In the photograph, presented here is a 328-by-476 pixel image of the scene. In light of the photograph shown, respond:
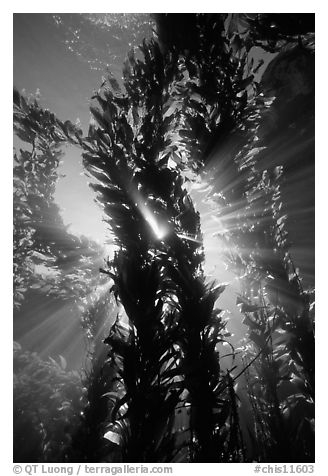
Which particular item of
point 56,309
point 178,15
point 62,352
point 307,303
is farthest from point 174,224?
point 62,352

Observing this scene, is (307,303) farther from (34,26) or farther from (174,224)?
(34,26)

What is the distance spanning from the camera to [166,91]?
288cm

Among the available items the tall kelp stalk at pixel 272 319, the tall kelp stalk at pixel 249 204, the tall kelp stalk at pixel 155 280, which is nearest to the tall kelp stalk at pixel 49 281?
the tall kelp stalk at pixel 155 280

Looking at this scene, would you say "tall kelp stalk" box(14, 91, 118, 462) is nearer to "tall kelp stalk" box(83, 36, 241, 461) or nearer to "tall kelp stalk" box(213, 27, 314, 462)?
"tall kelp stalk" box(83, 36, 241, 461)

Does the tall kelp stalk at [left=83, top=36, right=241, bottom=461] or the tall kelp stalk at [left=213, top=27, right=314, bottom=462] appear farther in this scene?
the tall kelp stalk at [left=213, top=27, right=314, bottom=462]

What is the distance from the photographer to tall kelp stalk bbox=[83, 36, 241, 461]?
5.39 ft

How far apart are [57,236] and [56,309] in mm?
7645

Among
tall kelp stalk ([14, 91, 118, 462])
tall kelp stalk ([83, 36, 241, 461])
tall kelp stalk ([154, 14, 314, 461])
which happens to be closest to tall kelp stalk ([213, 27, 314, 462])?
tall kelp stalk ([154, 14, 314, 461])

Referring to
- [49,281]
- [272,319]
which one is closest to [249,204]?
[272,319]

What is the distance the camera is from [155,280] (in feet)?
6.41

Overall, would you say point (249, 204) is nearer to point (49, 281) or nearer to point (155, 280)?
point (155, 280)

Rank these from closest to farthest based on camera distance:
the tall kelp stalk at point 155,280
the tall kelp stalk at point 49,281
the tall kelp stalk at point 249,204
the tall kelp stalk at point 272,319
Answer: the tall kelp stalk at point 155,280 → the tall kelp stalk at point 272,319 → the tall kelp stalk at point 249,204 → the tall kelp stalk at point 49,281

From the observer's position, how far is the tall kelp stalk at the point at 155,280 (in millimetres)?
1642

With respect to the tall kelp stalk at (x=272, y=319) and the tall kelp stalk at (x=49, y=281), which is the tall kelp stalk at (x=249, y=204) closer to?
the tall kelp stalk at (x=272, y=319)
